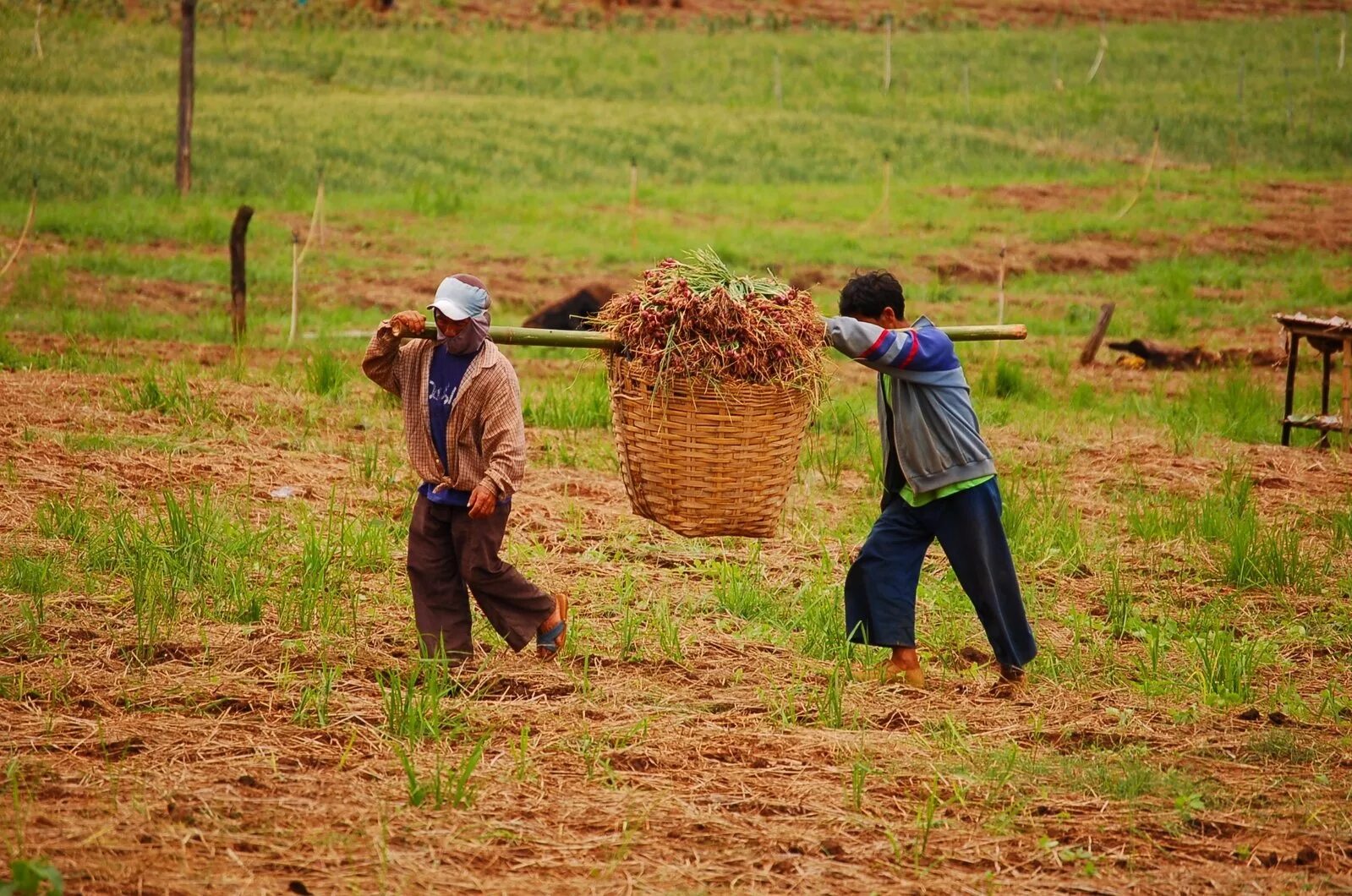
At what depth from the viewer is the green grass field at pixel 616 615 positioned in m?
3.83

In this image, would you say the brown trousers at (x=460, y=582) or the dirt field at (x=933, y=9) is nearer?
the brown trousers at (x=460, y=582)

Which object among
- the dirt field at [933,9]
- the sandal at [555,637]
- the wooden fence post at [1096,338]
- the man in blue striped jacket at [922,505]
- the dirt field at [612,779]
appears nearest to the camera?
the dirt field at [612,779]

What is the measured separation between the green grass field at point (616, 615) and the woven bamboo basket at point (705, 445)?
0.65m

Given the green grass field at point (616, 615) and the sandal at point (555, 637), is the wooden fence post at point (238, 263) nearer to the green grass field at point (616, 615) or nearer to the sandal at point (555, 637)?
the green grass field at point (616, 615)

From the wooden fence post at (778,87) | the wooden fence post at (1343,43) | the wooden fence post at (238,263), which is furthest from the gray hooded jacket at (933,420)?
the wooden fence post at (1343,43)

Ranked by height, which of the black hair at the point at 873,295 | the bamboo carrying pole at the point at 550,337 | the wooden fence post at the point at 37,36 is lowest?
the bamboo carrying pole at the point at 550,337

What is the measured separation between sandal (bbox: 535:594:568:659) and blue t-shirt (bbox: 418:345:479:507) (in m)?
0.60

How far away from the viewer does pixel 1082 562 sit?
286 inches

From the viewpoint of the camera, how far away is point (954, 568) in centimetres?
533

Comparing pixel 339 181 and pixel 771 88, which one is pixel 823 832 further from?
pixel 771 88

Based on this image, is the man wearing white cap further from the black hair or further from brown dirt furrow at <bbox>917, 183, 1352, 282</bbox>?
brown dirt furrow at <bbox>917, 183, 1352, 282</bbox>

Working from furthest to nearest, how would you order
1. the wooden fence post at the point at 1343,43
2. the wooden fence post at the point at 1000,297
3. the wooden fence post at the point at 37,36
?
the wooden fence post at the point at 1343,43
the wooden fence post at the point at 37,36
the wooden fence post at the point at 1000,297

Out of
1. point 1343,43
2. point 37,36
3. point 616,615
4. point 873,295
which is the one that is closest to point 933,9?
point 1343,43

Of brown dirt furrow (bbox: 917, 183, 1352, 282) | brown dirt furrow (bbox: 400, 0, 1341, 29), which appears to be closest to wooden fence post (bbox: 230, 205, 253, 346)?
brown dirt furrow (bbox: 917, 183, 1352, 282)
